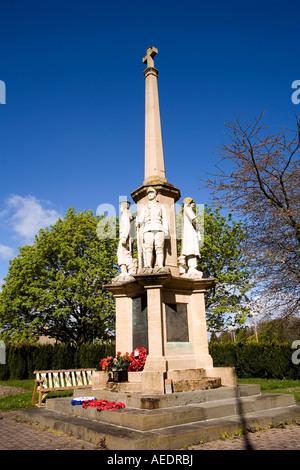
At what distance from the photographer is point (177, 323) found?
9102 millimetres

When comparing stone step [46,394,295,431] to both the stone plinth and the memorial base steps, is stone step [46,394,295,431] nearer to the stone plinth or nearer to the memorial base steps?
the memorial base steps

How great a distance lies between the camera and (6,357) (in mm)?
22719

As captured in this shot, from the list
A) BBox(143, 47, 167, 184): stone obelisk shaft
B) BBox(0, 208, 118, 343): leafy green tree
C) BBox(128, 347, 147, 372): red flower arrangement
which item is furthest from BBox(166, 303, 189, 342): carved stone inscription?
BBox(0, 208, 118, 343): leafy green tree

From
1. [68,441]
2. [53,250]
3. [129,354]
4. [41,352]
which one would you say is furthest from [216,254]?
[68,441]

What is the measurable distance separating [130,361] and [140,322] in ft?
3.30

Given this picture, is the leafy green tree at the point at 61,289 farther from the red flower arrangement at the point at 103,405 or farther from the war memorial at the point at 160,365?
the red flower arrangement at the point at 103,405

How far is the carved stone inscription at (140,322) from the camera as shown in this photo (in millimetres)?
8994

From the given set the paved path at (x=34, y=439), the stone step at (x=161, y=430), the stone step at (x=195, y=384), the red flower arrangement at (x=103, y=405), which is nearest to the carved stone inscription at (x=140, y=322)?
the stone step at (x=195, y=384)

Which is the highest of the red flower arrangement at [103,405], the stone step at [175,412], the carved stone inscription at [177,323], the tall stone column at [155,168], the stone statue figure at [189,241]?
the tall stone column at [155,168]

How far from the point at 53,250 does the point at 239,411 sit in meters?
19.1

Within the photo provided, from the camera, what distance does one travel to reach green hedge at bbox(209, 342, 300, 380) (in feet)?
60.2

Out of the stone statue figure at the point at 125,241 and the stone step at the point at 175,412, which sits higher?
the stone statue figure at the point at 125,241

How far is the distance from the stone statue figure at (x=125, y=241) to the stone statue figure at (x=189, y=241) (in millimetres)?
1502

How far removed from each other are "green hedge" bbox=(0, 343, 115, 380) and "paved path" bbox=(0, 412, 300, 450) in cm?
1448
